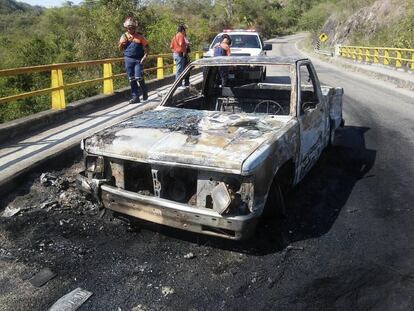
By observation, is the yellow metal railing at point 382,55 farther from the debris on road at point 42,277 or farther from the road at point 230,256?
the debris on road at point 42,277

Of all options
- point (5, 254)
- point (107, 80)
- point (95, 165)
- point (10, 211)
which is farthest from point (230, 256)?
point (107, 80)

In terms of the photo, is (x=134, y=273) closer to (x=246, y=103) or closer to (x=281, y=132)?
(x=281, y=132)

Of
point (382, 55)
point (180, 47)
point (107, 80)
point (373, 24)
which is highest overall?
point (373, 24)

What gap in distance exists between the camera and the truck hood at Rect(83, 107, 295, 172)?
3.47m

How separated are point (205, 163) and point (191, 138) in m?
0.49

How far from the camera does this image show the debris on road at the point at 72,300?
9.64ft

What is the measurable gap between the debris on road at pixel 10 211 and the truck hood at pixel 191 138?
113 centimetres

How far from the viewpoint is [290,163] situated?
4254mm

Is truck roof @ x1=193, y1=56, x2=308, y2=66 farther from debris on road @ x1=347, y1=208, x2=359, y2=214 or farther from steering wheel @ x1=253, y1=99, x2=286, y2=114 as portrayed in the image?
debris on road @ x1=347, y1=208, x2=359, y2=214

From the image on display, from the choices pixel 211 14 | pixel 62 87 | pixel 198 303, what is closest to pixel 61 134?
pixel 62 87

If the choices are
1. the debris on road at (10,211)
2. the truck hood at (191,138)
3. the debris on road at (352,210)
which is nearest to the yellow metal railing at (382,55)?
the debris on road at (352,210)

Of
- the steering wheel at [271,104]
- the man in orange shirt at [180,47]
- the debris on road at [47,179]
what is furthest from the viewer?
the man in orange shirt at [180,47]

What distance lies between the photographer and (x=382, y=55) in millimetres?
26531

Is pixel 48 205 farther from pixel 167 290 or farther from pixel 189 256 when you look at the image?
pixel 167 290
